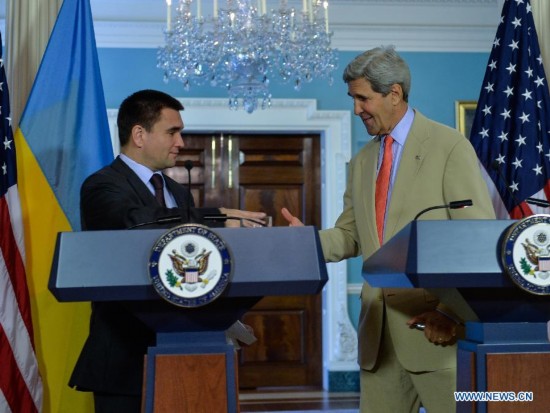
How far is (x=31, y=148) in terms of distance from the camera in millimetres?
3750

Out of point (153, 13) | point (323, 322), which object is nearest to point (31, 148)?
point (153, 13)

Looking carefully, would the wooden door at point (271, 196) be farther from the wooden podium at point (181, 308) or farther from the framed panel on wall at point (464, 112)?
the wooden podium at point (181, 308)

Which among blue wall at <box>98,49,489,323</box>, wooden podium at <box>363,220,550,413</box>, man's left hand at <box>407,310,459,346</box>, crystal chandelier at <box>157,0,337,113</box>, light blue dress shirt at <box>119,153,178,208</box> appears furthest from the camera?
blue wall at <box>98,49,489,323</box>

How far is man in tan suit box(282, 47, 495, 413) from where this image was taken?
2.28 meters

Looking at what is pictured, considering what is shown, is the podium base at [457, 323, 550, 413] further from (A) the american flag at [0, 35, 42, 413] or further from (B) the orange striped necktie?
(A) the american flag at [0, 35, 42, 413]

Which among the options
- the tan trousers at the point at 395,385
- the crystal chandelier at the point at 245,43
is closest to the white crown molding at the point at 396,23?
the crystal chandelier at the point at 245,43

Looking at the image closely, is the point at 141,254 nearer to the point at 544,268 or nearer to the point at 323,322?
the point at 544,268

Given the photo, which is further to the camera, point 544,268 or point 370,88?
point 370,88

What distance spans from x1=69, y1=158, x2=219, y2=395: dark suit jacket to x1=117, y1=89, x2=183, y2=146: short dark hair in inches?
11.8

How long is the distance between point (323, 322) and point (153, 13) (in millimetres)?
2945

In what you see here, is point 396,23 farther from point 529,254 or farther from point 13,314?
point 529,254

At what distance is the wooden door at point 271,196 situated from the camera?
707 centimetres

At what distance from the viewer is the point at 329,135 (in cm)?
694

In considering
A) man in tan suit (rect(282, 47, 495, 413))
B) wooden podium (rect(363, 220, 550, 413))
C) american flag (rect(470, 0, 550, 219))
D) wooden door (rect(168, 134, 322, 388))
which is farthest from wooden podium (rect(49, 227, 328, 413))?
wooden door (rect(168, 134, 322, 388))
